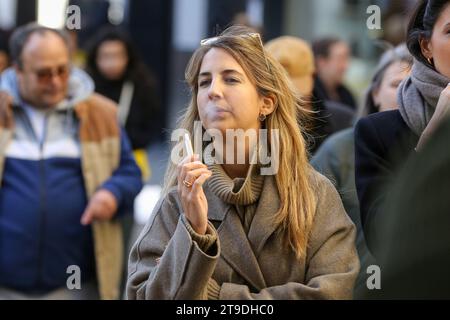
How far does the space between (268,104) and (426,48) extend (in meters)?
0.59

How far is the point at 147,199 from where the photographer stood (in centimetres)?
970

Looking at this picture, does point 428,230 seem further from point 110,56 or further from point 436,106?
point 110,56

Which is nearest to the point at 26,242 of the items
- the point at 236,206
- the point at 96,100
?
the point at 96,100

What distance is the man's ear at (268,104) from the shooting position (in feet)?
10.5

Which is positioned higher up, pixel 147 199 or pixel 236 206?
pixel 236 206

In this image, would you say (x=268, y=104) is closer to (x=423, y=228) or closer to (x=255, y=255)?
(x=255, y=255)

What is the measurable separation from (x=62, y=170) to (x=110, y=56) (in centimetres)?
267

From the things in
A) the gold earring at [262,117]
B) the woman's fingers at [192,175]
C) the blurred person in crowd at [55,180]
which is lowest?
the blurred person in crowd at [55,180]

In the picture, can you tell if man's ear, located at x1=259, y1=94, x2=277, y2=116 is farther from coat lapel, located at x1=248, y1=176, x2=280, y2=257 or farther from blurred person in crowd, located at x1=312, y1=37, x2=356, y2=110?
blurred person in crowd, located at x1=312, y1=37, x2=356, y2=110

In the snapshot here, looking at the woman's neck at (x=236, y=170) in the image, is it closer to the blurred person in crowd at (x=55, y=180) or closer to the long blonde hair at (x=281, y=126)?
the long blonde hair at (x=281, y=126)

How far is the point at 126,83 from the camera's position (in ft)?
25.7

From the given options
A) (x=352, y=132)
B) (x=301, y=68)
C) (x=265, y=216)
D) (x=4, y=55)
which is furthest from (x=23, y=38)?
(x=265, y=216)

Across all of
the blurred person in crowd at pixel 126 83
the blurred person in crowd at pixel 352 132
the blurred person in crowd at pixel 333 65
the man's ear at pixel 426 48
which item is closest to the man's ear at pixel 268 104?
the man's ear at pixel 426 48

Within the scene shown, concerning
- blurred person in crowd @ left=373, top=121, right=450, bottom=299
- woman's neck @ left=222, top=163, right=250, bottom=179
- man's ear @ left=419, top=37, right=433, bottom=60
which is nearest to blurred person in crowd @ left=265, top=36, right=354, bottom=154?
man's ear @ left=419, top=37, right=433, bottom=60
